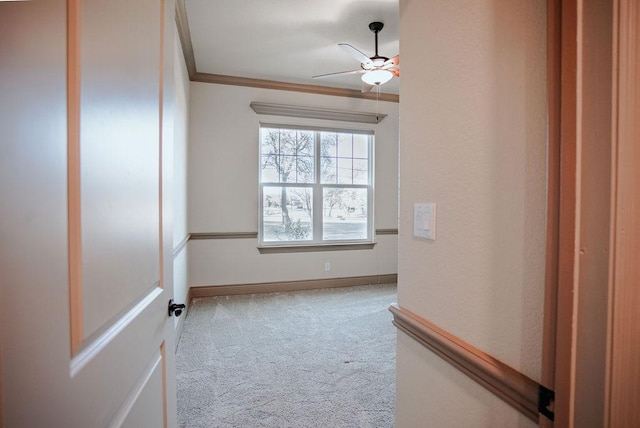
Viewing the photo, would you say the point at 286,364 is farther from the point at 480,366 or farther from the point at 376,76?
the point at 376,76

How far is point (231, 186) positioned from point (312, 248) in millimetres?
1404

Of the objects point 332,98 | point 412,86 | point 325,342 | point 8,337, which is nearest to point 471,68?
point 412,86

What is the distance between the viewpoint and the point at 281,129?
4.11 m

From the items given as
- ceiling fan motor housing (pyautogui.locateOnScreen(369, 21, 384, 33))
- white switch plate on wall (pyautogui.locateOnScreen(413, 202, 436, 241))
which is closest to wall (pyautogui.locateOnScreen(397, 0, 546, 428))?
white switch plate on wall (pyautogui.locateOnScreen(413, 202, 436, 241))

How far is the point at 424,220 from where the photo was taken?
3.21 ft

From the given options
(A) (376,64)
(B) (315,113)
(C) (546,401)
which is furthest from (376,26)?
(C) (546,401)

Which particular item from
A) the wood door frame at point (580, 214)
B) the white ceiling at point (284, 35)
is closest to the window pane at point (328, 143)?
the white ceiling at point (284, 35)

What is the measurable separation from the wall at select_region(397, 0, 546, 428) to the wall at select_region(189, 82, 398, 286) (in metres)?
3.13

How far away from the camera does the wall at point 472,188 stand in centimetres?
65

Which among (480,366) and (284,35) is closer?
(480,366)

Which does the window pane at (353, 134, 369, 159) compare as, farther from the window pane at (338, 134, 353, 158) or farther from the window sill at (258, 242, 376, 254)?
the window sill at (258, 242, 376, 254)

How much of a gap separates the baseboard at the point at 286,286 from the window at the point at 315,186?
56 centimetres

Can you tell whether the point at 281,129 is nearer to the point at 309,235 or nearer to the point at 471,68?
the point at 309,235

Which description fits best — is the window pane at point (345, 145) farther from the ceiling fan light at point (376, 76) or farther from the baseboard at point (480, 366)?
the baseboard at point (480, 366)
